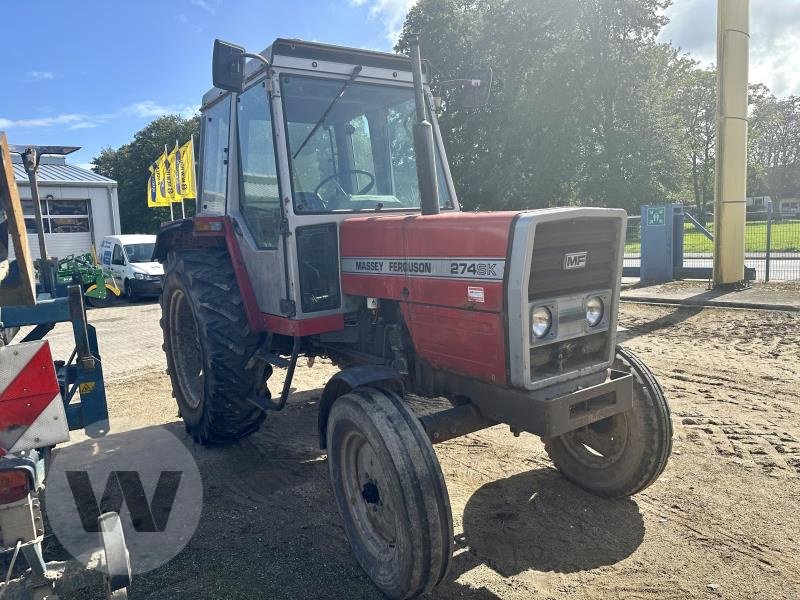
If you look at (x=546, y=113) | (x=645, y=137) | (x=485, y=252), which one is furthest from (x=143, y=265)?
(x=645, y=137)

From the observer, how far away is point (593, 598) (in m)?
2.85

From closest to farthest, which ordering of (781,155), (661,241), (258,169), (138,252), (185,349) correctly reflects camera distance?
(258,169)
(185,349)
(661,241)
(138,252)
(781,155)

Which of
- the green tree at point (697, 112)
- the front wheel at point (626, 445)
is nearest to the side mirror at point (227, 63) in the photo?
the front wheel at point (626, 445)

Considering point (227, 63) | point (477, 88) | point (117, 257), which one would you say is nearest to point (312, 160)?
point (227, 63)

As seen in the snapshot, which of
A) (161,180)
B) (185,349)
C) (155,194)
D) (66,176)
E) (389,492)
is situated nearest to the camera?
(389,492)

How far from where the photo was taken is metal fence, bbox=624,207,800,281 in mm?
12641

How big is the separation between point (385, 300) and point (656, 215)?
11397mm

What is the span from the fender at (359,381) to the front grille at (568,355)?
0.72 metres

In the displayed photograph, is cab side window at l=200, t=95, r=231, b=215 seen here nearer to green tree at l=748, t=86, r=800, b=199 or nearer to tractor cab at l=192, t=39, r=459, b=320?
tractor cab at l=192, t=39, r=459, b=320

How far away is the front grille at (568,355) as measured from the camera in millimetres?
2990

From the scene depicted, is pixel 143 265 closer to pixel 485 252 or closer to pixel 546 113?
pixel 485 252

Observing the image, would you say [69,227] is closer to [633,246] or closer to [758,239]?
[633,246]

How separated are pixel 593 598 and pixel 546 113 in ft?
92.3

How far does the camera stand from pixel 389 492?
9.34 feet
